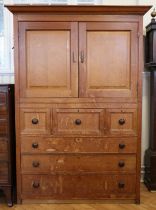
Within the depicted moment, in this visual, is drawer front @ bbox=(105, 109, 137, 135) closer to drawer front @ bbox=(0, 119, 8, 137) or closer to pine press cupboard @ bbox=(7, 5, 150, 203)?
pine press cupboard @ bbox=(7, 5, 150, 203)

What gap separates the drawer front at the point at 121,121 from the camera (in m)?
2.47

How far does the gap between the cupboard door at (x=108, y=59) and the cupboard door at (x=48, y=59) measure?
81mm

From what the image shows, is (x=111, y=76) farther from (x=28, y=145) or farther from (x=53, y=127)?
(x=28, y=145)

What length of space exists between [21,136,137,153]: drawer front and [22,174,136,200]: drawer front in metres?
0.25

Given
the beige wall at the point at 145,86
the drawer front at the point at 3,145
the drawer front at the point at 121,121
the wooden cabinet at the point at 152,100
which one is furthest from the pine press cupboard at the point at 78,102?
the beige wall at the point at 145,86

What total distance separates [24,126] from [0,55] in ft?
3.36

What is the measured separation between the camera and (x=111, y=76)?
244 centimetres

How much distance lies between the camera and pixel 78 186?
252 centimetres

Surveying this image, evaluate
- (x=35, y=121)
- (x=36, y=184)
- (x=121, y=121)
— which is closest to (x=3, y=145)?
(x=35, y=121)

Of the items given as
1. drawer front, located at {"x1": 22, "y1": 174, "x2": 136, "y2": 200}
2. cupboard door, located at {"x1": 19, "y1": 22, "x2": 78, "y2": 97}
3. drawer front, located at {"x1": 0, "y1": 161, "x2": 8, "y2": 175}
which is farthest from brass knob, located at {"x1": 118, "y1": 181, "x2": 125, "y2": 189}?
drawer front, located at {"x1": 0, "y1": 161, "x2": 8, "y2": 175}

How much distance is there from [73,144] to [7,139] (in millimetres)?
605

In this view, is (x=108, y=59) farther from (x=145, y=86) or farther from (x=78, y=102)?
(x=145, y=86)

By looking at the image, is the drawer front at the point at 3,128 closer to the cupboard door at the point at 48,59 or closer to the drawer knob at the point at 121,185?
the cupboard door at the point at 48,59

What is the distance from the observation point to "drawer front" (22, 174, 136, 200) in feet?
8.25
